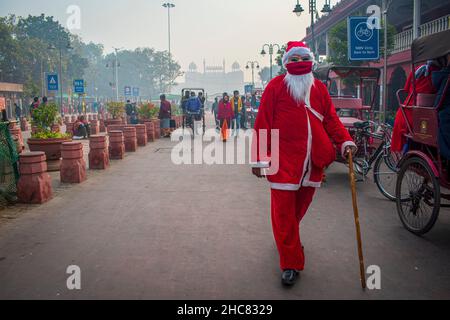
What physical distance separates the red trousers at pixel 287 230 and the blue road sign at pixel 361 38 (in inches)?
367

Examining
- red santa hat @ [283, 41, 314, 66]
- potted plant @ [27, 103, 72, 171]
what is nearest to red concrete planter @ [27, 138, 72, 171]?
potted plant @ [27, 103, 72, 171]

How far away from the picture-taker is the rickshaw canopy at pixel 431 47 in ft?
15.4

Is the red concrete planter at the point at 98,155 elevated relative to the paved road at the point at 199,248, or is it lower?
elevated

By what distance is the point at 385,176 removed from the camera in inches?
285

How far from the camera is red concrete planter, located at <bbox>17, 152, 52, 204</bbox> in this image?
22.6 feet

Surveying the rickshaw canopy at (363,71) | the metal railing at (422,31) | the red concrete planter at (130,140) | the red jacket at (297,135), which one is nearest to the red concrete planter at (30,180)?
the red jacket at (297,135)

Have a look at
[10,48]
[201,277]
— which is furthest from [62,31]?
[201,277]

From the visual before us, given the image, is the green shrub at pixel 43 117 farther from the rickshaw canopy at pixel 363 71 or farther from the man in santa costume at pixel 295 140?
the man in santa costume at pixel 295 140

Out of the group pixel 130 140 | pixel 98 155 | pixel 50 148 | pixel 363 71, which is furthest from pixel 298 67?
pixel 130 140

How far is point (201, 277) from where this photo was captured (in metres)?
3.89

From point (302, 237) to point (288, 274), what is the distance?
1.36m

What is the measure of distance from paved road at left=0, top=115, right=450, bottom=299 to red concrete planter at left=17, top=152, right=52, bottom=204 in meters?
0.26
